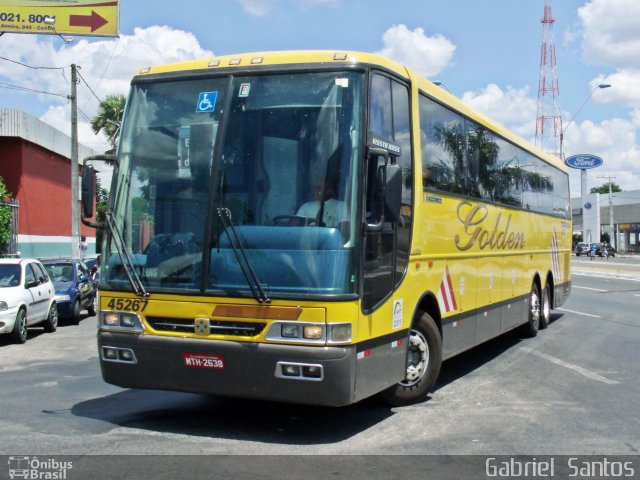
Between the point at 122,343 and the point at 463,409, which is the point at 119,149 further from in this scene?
the point at 463,409

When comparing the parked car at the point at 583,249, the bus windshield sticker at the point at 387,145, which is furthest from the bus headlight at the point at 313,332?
the parked car at the point at 583,249

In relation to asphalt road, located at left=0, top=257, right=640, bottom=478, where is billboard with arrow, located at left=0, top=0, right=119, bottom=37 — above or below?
above

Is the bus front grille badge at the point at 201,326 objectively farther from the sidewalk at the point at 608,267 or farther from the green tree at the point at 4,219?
the sidewalk at the point at 608,267

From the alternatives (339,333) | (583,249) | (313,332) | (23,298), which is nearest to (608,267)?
(583,249)

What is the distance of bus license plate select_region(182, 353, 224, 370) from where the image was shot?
6.44 metres

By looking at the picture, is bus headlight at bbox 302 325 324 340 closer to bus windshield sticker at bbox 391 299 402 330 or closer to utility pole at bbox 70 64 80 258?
bus windshield sticker at bbox 391 299 402 330

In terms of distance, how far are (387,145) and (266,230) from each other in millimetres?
1394

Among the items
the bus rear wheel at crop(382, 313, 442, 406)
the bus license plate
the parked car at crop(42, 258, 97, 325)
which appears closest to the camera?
the bus license plate

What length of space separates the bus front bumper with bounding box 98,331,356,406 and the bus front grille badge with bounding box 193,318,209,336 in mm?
80

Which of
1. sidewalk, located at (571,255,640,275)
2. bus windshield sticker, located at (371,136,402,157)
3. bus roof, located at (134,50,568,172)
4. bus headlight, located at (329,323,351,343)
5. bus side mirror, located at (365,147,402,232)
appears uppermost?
bus roof, located at (134,50,568,172)

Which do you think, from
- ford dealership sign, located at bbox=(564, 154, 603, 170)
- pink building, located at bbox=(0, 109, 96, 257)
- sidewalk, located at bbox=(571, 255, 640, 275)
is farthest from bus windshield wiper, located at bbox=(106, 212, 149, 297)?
ford dealership sign, located at bbox=(564, 154, 603, 170)

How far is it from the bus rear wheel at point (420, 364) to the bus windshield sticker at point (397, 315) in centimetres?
60

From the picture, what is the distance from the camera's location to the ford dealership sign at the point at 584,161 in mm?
69188

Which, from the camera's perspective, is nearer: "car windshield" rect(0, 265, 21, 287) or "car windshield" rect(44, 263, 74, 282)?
"car windshield" rect(0, 265, 21, 287)
